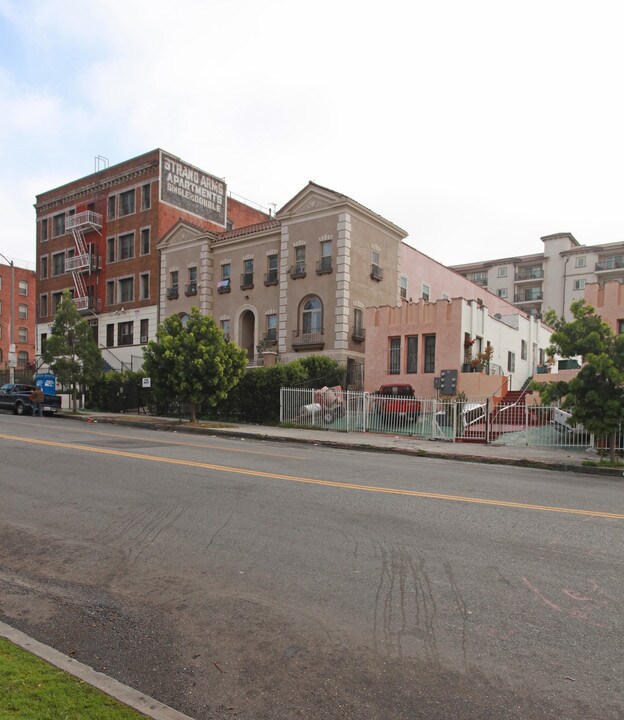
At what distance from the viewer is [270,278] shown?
3406 cm

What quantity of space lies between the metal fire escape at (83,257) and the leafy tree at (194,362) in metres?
21.5

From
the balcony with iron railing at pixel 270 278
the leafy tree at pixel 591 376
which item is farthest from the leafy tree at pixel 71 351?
the leafy tree at pixel 591 376

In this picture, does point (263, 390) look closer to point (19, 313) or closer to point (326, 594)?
point (326, 594)

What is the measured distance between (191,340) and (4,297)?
2326 inches

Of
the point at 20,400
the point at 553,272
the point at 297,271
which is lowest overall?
Result: the point at 20,400

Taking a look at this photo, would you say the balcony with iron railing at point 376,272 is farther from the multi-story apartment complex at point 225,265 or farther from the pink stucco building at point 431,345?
the pink stucco building at point 431,345

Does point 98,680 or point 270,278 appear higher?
point 270,278

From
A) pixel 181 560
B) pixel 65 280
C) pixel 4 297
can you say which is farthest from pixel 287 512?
pixel 4 297

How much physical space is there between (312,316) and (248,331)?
19.6ft

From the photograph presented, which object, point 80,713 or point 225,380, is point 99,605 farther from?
point 225,380

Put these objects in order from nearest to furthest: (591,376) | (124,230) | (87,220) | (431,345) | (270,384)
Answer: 1. (591,376)
2. (270,384)
3. (431,345)
4. (124,230)
5. (87,220)

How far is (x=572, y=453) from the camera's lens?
1741 centimetres

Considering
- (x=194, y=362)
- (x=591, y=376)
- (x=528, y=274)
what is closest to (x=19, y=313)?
(x=194, y=362)

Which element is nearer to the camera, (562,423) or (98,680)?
(98,680)
